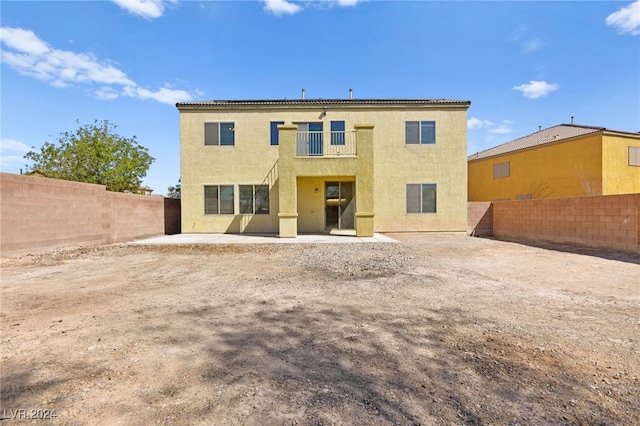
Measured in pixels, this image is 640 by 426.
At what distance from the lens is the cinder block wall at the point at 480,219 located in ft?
53.7

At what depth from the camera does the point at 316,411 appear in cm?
225

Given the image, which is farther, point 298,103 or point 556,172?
point 556,172

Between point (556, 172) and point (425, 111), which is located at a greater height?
point (425, 111)

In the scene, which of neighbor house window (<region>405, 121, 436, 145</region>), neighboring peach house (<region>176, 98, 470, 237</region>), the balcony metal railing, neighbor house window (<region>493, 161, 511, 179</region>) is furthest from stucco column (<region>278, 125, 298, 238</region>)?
neighbor house window (<region>493, 161, 511, 179</region>)

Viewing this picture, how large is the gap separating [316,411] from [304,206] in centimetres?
1398

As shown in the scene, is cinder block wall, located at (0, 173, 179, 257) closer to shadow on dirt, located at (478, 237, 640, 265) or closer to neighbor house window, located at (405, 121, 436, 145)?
neighbor house window, located at (405, 121, 436, 145)

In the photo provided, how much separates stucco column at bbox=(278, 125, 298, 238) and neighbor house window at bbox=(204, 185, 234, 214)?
412 cm

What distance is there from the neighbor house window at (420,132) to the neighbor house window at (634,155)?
41.2ft

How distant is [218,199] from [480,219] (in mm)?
14190

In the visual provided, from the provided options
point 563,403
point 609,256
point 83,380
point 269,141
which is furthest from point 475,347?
point 269,141

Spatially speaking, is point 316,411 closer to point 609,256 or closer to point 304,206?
point 609,256

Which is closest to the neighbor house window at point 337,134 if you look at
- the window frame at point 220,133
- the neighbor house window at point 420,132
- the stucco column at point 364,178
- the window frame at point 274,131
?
the stucco column at point 364,178

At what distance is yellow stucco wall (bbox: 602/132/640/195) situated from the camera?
17094 millimetres

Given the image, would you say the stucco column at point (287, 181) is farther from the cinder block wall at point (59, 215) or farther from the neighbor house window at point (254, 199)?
the cinder block wall at point (59, 215)
